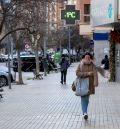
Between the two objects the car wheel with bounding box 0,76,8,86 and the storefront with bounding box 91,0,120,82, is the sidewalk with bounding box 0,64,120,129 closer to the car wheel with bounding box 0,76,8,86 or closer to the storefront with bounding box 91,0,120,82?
the storefront with bounding box 91,0,120,82

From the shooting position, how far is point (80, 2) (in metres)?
89.1

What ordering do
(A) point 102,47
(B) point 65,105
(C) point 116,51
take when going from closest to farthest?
1. (B) point 65,105
2. (C) point 116,51
3. (A) point 102,47

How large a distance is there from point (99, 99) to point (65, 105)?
8.16ft

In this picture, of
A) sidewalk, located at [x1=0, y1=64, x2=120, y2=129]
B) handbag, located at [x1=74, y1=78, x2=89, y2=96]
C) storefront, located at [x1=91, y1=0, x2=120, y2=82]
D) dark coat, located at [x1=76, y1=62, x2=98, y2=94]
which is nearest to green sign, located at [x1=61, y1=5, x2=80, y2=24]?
storefront, located at [x1=91, y1=0, x2=120, y2=82]

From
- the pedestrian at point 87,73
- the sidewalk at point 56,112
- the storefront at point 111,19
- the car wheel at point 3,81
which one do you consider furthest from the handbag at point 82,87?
the car wheel at point 3,81

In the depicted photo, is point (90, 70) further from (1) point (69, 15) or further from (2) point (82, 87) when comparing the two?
(1) point (69, 15)

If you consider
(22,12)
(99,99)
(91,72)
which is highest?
(22,12)

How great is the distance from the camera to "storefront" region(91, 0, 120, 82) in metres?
29.7

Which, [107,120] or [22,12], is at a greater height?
[22,12]

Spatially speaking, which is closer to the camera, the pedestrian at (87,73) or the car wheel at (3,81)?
the pedestrian at (87,73)

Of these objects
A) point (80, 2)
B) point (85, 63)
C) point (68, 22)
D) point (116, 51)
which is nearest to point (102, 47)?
point (68, 22)

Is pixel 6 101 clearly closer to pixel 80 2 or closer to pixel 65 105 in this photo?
pixel 65 105

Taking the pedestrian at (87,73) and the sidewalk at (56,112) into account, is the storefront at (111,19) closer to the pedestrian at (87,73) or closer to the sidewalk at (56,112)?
the sidewalk at (56,112)

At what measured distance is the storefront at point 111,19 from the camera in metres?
29.7
